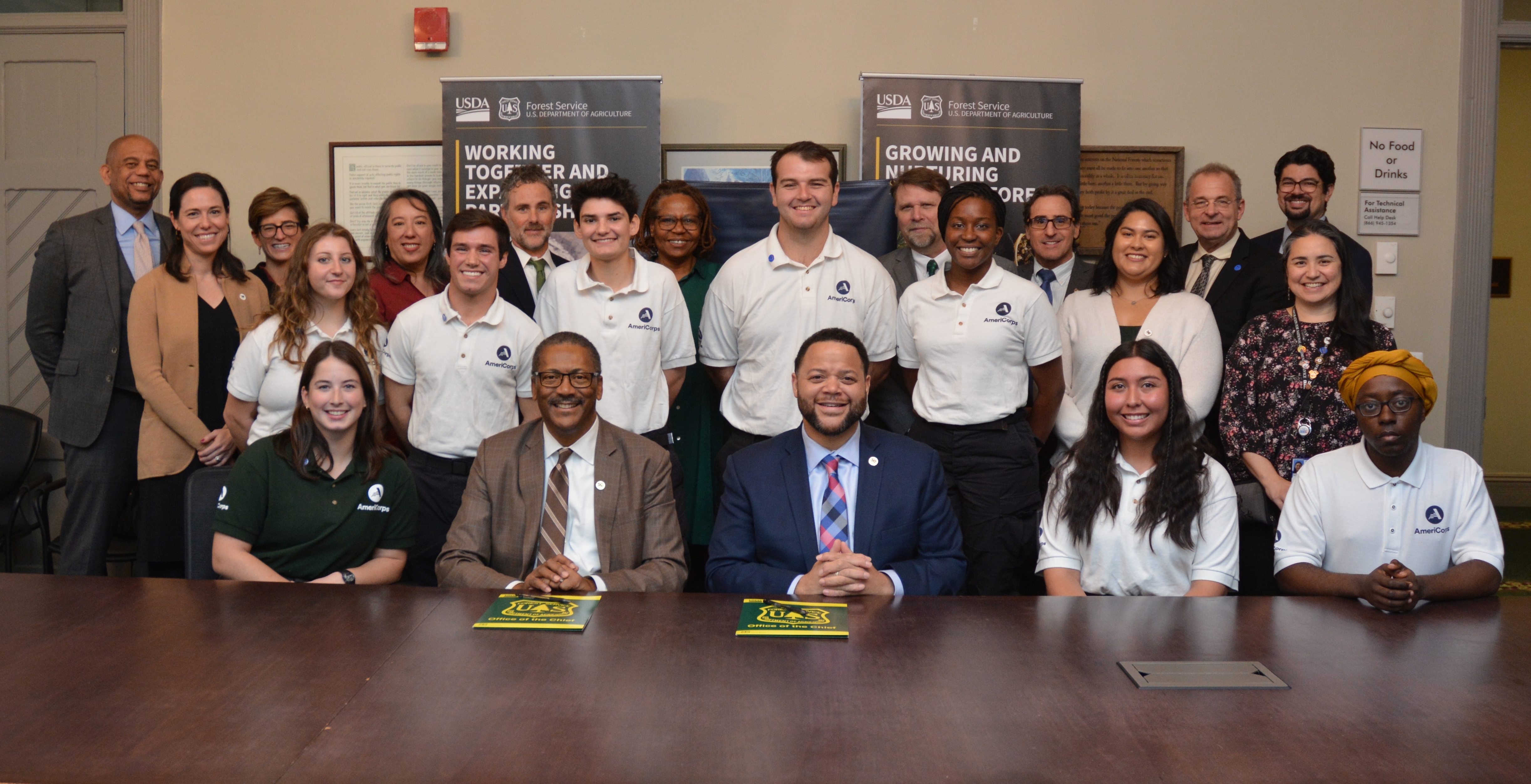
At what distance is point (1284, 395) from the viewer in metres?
3.35

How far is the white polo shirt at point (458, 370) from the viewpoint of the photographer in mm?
3441

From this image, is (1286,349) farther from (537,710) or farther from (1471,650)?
(537,710)

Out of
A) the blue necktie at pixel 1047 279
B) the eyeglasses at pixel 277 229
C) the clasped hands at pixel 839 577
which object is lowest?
the clasped hands at pixel 839 577

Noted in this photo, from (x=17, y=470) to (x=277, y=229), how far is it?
1.62 meters

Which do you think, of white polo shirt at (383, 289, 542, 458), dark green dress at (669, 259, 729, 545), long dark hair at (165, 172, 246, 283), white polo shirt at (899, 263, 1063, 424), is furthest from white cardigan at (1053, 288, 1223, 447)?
long dark hair at (165, 172, 246, 283)

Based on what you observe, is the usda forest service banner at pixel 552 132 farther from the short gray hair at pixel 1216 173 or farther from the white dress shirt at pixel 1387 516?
the white dress shirt at pixel 1387 516

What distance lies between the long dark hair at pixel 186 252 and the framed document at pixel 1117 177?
3615mm

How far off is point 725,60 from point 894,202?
1172 mm

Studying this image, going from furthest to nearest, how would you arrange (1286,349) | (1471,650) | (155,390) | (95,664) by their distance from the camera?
(155,390)
(1286,349)
(1471,650)
(95,664)

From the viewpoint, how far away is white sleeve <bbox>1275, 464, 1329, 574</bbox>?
271 cm

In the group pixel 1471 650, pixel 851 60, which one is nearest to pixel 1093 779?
pixel 1471 650

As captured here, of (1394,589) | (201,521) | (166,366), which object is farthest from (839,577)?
(166,366)

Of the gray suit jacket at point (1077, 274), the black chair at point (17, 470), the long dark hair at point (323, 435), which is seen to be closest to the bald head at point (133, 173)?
the black chair at point (17, 470)

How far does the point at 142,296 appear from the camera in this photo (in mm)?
3842
